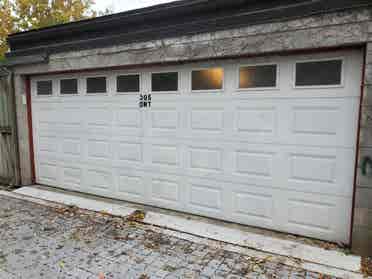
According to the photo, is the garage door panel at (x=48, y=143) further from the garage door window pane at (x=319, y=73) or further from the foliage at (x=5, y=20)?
the foliage at (x=5, y=20)

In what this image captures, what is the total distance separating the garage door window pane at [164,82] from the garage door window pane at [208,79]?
1.02 ft

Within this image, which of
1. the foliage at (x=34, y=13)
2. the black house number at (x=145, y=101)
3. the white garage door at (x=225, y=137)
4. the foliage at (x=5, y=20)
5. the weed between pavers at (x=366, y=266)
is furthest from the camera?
the foliage at (x=34, y=13)

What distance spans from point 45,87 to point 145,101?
7.69ft

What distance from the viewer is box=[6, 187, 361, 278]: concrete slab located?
261 cm

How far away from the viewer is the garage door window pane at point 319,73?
2818mm

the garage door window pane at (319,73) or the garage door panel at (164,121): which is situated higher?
the garage door window pane at (319,73)

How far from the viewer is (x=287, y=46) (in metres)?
2.86

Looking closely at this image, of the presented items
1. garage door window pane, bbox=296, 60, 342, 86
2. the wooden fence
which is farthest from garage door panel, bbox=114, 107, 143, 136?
the wooden fence

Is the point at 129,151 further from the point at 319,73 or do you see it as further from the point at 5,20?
the point at 5,20

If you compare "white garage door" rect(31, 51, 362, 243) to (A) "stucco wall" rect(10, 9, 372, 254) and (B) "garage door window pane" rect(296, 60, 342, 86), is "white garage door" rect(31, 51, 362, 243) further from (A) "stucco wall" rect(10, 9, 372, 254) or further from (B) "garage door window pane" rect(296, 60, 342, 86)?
(A) "stucco wall" rect(10, 9, 372, 254)

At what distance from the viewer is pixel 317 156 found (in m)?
2.99

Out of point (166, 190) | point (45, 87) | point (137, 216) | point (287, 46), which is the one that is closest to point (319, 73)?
point (287, 46)

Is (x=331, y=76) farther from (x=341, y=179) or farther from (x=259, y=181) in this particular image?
(x=259, y=181)

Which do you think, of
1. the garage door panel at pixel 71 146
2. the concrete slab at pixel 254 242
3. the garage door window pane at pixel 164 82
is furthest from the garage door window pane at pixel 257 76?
the garage door panel at pixel 71 146
